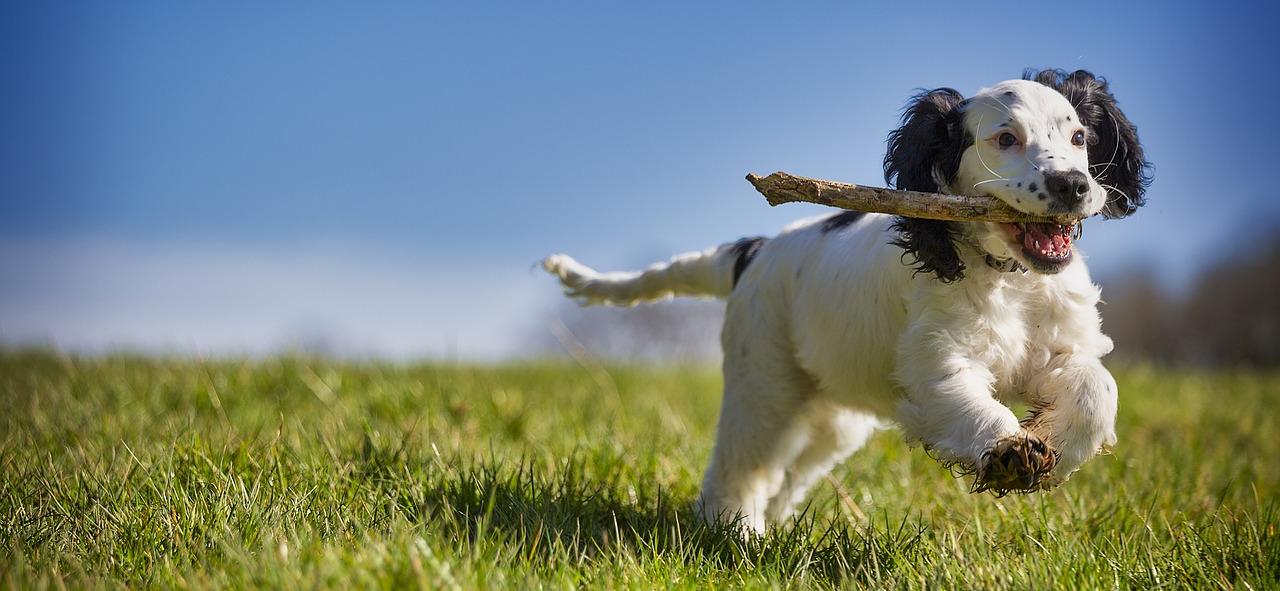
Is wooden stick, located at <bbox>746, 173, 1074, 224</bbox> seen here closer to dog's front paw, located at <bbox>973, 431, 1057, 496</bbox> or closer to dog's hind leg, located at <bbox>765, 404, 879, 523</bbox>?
dog's front paw, located at <bbox>973, 431, 1057, 496</bbox>

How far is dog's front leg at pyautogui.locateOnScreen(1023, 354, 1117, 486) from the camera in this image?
352cm

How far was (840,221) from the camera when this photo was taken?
4512 millimetres

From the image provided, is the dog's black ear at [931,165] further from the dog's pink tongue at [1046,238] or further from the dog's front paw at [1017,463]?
the dog's front paw at [1017,463]

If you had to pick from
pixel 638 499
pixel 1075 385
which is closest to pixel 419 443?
pixel 638 499

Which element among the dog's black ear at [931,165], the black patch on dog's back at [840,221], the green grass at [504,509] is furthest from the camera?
the black patch on dog's back at [840,221]

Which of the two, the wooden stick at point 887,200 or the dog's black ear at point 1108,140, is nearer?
the wooden stick at point 887,200

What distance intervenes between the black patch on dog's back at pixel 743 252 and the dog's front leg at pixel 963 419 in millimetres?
1206

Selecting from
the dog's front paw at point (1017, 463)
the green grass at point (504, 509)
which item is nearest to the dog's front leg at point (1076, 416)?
the dog's front paw at point (1017, 463)

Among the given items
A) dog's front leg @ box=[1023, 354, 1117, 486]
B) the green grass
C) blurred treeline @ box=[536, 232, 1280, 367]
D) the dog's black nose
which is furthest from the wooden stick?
blurred treeline @ box=[536, 232, 1280, 367]

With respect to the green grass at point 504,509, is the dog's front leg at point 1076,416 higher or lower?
higher

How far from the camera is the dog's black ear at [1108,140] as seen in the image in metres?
3.90

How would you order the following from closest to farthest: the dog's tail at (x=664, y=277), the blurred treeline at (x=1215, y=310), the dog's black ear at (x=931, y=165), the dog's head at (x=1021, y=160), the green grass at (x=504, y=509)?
the green grass at (x=504, y=509) → the dog's head at (x=1021, y=160) → the dog's black ear at (x=931, y=165) → the dog's tail at (x=664, y=277) → the blurred treeline at (x=1215, y=310)

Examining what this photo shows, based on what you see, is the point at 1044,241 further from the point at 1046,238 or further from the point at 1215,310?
the point at 1215,310

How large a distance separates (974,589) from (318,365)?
5969 mm
